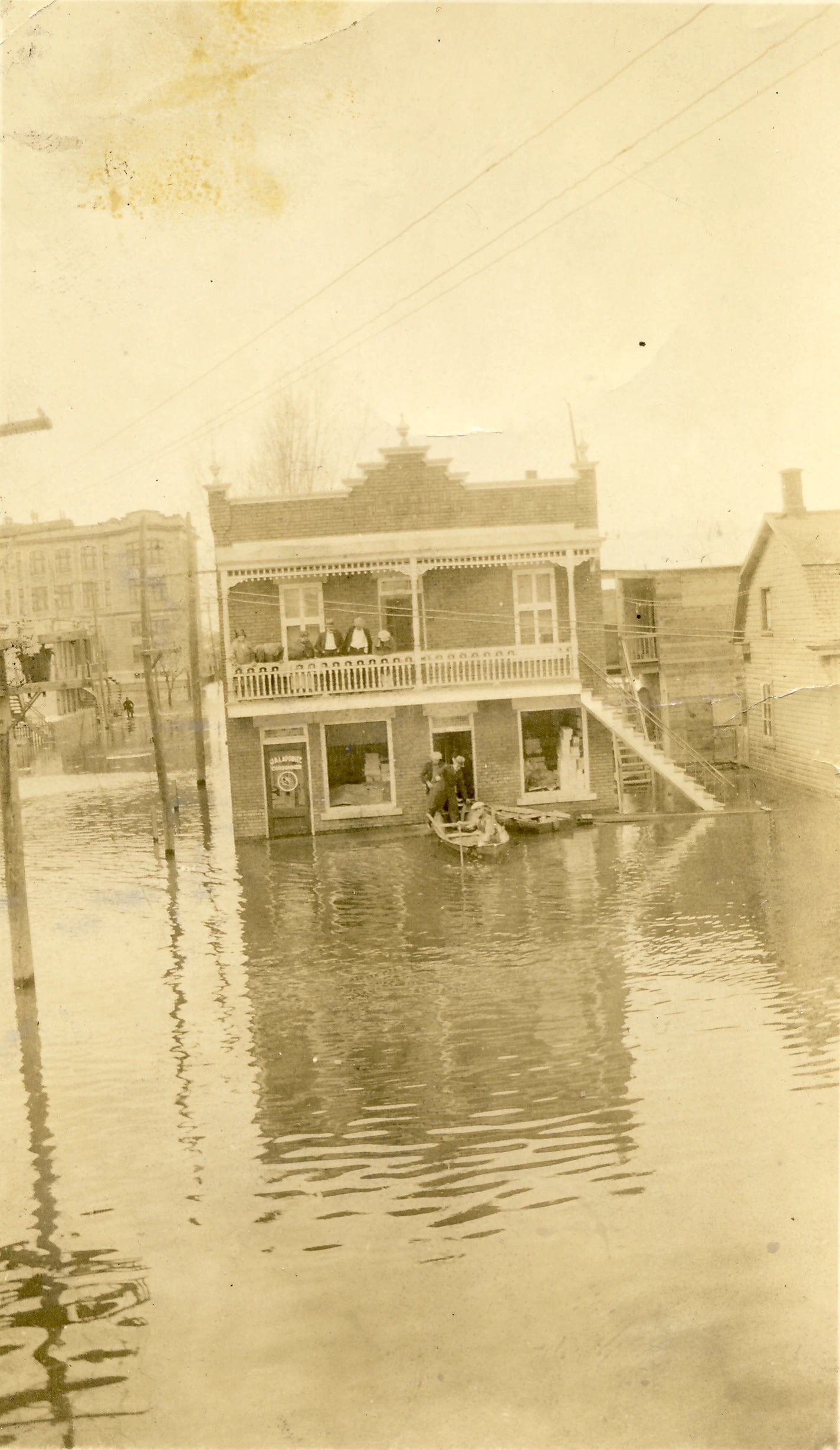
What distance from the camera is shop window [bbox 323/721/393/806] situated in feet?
21.1

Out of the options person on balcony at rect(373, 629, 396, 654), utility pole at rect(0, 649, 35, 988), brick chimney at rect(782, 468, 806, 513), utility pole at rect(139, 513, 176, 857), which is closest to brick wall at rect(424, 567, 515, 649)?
person on balcony at rect(373, 629, 396, 654)

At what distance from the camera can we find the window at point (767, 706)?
559 cm

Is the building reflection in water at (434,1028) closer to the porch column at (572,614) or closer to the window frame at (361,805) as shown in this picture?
the window frame at (361,805)

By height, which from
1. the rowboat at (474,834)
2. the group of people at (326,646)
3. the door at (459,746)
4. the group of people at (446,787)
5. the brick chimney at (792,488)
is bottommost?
the rowboat at (474,834)

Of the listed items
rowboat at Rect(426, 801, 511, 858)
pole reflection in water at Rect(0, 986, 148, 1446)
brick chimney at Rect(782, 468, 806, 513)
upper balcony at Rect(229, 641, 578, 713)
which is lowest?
pole reflection in water at Rect(0, 986, 148, 1446)

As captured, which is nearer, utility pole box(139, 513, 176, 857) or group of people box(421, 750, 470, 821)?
group of people box(421, 750, 470, 821)

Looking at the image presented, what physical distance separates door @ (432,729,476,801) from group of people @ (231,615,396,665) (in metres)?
0.66

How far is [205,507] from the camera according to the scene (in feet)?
19.9

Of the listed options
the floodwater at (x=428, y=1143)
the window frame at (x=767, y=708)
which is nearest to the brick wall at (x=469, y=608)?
the floodwater at (x=428, y=1143)

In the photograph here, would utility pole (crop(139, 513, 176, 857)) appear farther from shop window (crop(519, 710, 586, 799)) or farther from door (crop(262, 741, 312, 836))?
shop window (crop(519, 710, 586, 799))

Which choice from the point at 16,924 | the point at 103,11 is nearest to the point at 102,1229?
the point at 16,924

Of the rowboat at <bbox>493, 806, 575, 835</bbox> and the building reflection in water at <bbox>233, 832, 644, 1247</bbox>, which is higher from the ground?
the rowboat at <bbox>493, 806, 575, 835</bbox>

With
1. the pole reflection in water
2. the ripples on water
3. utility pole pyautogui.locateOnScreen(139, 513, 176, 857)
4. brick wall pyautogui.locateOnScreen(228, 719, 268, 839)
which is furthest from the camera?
utility pole pyautogui.locateOnScreen(139, 513, 176, 857)

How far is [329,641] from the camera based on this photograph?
20.9 ft
